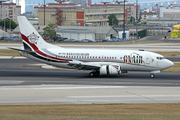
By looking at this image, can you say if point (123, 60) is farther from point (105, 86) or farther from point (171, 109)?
point (171, 109)

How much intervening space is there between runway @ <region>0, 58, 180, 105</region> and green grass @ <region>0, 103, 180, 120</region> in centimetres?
176

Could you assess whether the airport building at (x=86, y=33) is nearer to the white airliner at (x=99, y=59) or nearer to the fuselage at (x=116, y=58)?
the white airliner at (x=99, y=59)

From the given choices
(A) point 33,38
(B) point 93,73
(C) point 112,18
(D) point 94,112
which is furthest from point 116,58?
(C) point 112,18

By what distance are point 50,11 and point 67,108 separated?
444ft

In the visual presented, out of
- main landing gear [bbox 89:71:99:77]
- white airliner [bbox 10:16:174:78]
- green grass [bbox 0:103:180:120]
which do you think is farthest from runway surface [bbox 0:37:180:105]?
green grass [bbox 0:103:180:120]

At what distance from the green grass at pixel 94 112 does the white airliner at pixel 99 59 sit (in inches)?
555

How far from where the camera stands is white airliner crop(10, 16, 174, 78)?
3697cm

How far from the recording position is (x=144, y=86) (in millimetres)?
31359

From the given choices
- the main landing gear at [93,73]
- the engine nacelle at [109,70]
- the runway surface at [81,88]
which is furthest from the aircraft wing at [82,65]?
the runway surface at [81,88]

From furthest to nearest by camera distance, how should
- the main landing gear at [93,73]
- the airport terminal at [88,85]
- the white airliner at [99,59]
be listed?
the main landing gear at [93,73] → the white airliner at [99,59] → the airport terminal at [88,85]

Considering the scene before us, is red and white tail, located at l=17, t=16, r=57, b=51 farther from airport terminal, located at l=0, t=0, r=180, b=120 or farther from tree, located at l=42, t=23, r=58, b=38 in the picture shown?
tree, located at l=42, t=23, r=58, b=38

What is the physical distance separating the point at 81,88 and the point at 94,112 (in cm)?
974

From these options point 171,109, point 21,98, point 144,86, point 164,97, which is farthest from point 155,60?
point 21,98

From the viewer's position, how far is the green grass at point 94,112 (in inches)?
727
